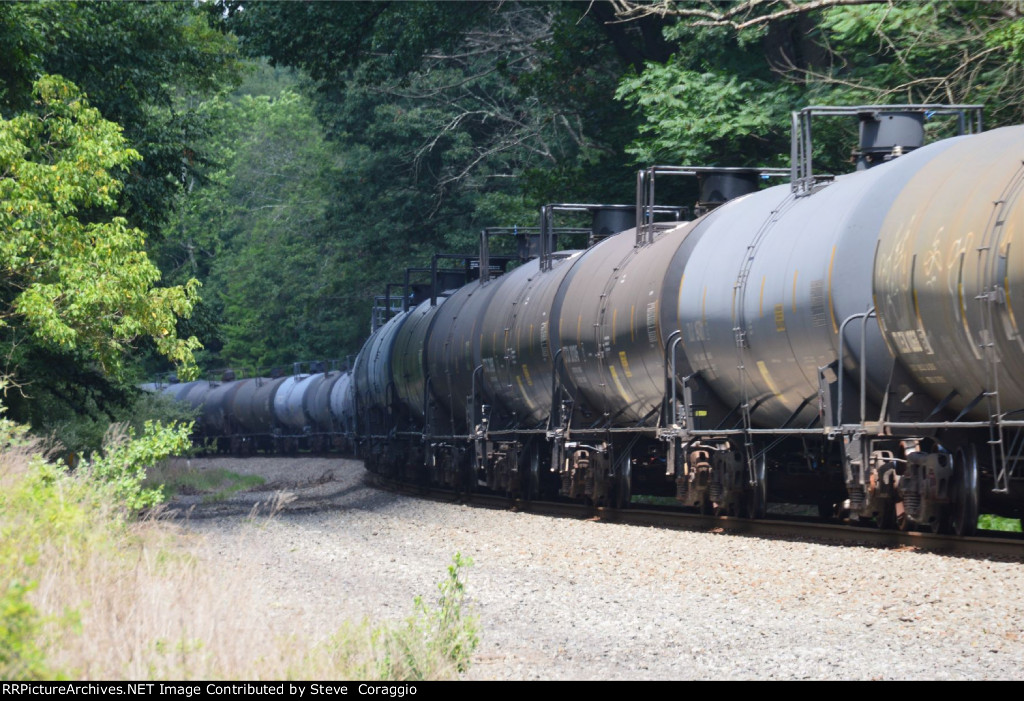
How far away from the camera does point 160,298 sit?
20.7 metres

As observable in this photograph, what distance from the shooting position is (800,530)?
1393cm

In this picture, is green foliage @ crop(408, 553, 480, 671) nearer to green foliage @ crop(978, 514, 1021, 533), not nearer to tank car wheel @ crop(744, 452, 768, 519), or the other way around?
tank car wheel @ crop(744, 452, 768, 519)

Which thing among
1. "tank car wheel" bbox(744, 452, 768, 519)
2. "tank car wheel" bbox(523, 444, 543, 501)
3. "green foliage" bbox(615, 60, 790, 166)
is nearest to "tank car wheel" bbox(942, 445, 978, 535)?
"tank car wheel" bbox(744, 452, 768, 519)

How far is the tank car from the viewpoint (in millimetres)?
10719

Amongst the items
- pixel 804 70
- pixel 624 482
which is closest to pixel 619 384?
pixel 624 482

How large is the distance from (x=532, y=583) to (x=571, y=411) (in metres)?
8.30

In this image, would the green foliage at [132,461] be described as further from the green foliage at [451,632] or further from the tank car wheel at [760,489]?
the green foliage at [451,632]

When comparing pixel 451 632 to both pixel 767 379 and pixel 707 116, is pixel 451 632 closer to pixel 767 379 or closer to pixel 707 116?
pixel 767 379

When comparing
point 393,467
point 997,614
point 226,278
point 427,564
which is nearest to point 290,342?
point 226,278

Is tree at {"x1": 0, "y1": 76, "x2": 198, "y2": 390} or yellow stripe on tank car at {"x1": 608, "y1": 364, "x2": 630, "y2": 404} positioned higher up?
tree at {"x1": 0, "y1": 76, "x2": 198, "y2": 390}

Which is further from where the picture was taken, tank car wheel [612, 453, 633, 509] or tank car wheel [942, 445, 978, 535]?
tank car wheel [612, 453, 633, 509]

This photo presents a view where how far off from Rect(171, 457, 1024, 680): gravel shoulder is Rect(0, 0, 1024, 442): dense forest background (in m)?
6.17

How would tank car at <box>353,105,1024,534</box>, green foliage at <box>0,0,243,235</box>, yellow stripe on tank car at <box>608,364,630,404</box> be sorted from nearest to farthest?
tank car at <box>353,105,1024,534</box>
yellow stripe on tank car at <box>608,364,630,404</box>
green foliage at <box>0,0,243,235</box>
